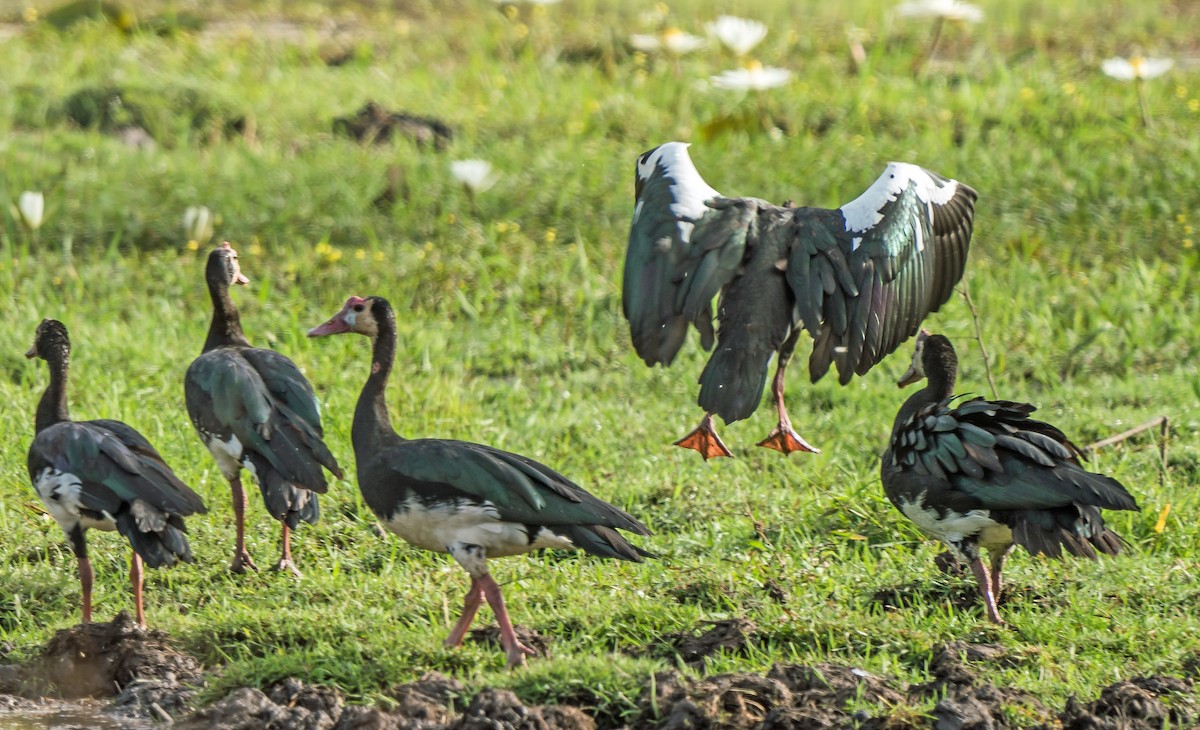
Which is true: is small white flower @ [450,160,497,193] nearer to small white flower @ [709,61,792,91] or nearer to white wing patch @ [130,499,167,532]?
small white flower @ [709,61,792,91]

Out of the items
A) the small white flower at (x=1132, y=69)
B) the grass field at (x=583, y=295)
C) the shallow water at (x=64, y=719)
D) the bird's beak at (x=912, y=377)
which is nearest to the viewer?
the shallow water at (x=64, y=719)

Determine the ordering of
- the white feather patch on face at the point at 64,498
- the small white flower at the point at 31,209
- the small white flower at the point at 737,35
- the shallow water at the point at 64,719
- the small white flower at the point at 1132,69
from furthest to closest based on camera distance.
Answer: the small white flower at the point at 737,35
the small white flower at the point at 1132,69
the small white flower at the point at 31,209
the white feather patch on face at the point at 64,498
the shallow water at the point at 64,719

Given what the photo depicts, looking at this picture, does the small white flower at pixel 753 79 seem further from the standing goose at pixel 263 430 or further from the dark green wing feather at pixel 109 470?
the dark green wing feather at pixel 109 470

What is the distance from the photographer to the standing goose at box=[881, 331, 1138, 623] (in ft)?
16.7

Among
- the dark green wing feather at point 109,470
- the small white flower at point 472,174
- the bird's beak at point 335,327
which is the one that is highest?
the small white flower at point 472,174

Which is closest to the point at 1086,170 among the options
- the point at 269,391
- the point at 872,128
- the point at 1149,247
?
the point at 1149,247

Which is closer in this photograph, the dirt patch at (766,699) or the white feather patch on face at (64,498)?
the dirt patch at (766,699)

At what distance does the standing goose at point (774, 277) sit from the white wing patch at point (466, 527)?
2.96 ft

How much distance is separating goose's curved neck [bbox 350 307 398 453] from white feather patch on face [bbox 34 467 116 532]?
852 millimetres

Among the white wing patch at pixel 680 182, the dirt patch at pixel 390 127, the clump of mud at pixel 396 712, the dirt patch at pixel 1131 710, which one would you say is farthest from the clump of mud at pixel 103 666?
the dirt patch at pixel 390 127

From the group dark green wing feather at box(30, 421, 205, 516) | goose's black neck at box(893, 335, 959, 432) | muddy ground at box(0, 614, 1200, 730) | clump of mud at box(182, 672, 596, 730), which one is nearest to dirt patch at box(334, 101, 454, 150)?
goose's black neck at box(893, 335, 959, 432)

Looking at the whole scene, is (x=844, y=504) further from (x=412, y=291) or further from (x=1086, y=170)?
(x=1086, y=170)

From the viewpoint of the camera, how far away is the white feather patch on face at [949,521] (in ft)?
17.3

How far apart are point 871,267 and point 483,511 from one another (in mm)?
1816
